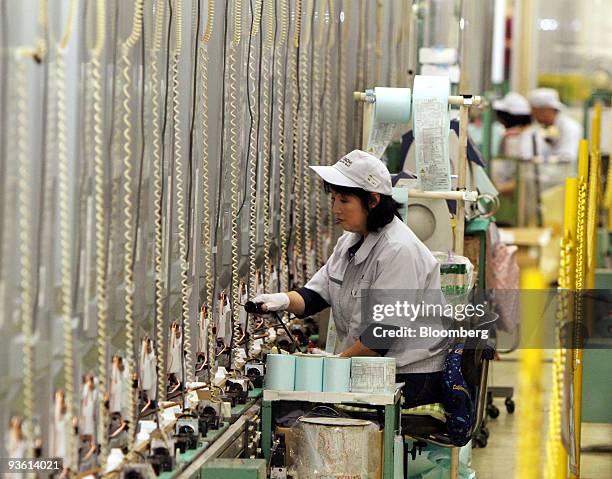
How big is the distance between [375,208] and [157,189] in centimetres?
143

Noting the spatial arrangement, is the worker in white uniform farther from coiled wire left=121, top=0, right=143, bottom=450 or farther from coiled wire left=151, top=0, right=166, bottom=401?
coiled wire left=121, top=0, right=143, bottom=450

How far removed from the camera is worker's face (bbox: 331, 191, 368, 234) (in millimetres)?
4965

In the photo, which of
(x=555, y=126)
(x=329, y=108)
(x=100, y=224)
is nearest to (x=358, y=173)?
(x=329, y=108)

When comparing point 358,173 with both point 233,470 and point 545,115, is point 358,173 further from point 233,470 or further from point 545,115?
point 545,115

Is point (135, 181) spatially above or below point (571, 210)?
above

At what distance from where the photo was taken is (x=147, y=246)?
3.67m

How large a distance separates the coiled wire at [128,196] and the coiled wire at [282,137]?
78.4 inches

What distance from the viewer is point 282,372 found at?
14.9 ft

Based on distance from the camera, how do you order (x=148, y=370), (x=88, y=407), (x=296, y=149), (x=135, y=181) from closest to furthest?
(x=88, y=407)
(x=135, y=181)
(x=148, y=370)
(x=296, y=149)

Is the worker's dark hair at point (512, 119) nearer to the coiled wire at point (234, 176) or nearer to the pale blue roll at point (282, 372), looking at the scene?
the coiled wire at point (234, 176)

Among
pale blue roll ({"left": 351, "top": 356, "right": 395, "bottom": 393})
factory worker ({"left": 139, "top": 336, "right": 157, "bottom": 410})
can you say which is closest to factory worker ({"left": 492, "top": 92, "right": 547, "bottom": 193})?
pale blue roll ({"left": 351, "top": 356, "right": 395, "bottom": 393})

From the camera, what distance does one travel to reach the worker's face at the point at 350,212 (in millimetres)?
4965

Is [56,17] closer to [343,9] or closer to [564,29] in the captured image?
[343,9]

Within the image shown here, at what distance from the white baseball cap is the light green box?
53.2 inches
